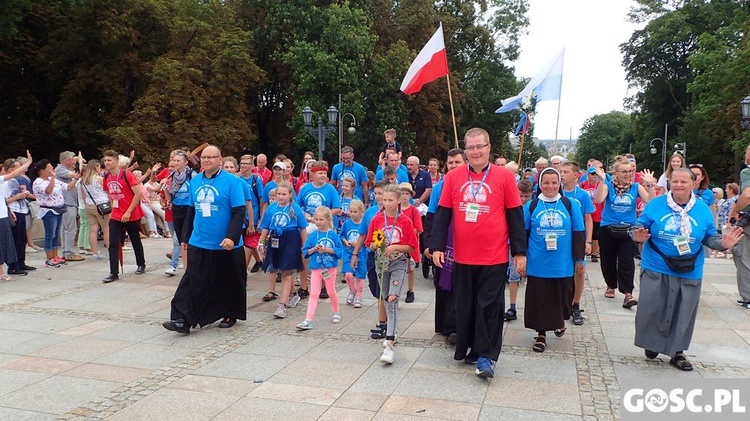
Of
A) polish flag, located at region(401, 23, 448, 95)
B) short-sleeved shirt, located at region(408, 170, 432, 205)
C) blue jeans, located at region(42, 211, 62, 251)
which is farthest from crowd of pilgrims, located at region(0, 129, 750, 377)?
polish flag, located at region(401, 23, 448, 95)

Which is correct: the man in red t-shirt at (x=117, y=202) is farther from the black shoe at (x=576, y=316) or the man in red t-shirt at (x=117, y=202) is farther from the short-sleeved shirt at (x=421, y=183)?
the black shoe at (x=576, y=316)

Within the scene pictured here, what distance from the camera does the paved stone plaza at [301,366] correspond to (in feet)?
14.0

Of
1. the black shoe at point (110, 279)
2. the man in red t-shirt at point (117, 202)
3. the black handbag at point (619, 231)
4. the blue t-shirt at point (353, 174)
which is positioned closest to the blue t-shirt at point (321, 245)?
the blue t-shirt at point (353, 174)

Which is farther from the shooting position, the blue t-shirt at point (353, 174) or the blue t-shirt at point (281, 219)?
the blue t-shirt at point (353, 174)

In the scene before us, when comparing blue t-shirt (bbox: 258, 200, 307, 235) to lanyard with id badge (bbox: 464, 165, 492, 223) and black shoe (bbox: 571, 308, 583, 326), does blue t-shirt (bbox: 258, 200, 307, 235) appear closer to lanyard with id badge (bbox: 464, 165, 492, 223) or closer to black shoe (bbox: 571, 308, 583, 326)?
lanyard with id badge (bbox: 464, 165, 492, 223)

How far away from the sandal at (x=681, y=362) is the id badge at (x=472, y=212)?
7.27 feet

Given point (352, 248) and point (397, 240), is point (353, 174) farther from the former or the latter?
point (397, 240)

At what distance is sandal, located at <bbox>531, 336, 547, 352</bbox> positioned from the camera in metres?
5.70

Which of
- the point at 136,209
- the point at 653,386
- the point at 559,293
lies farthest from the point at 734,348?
the point at 136,209

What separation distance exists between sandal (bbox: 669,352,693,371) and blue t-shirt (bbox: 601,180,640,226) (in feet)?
8.33

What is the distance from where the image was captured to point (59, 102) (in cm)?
2583

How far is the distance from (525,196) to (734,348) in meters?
2.71

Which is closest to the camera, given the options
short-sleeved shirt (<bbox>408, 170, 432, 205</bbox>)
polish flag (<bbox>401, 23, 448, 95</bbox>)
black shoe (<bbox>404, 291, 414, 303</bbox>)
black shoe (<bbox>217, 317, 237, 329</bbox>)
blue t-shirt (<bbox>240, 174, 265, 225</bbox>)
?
black shoe (<bbox>217, 317, 237, 329</bbox>)

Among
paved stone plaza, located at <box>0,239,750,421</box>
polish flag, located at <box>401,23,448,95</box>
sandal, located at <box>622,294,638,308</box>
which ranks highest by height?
polish flag, located at <box>401,23,448,95</box>
